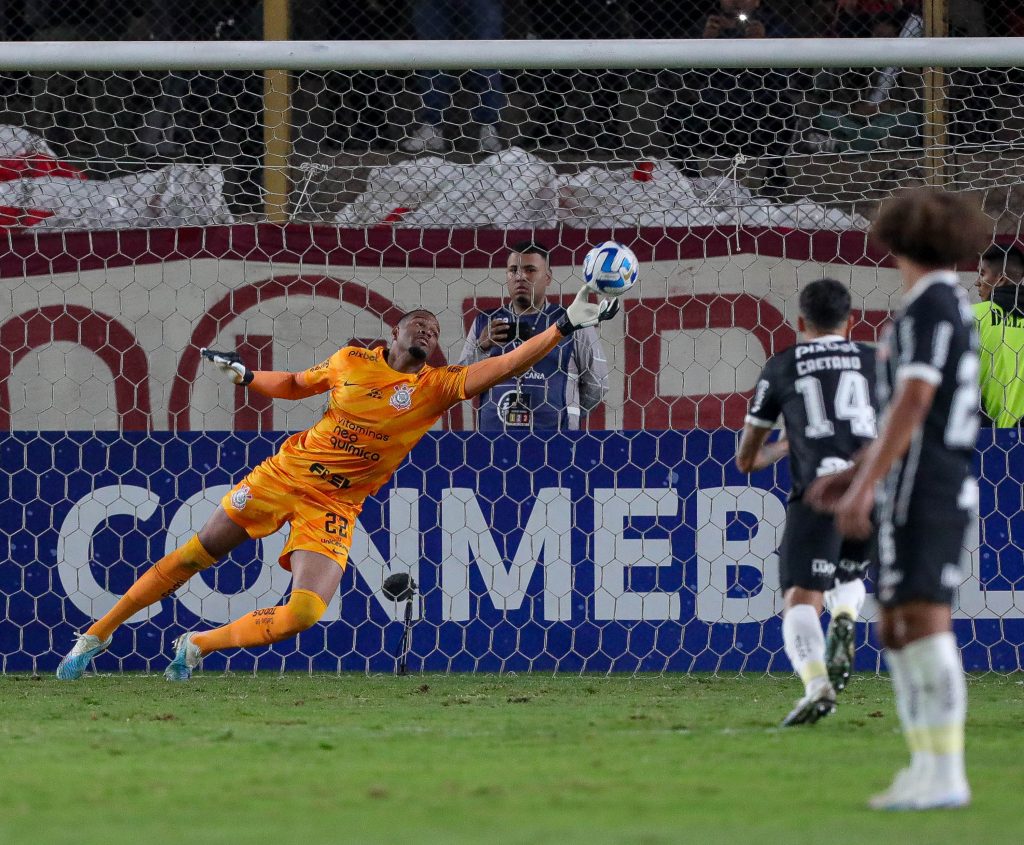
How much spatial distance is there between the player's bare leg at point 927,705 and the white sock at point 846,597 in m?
1.93

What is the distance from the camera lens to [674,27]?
10938 mm

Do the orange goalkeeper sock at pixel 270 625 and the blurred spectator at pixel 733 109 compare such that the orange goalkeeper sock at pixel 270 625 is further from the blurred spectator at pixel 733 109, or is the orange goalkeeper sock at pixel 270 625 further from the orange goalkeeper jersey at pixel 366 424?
the blurred spectator at pixel 733 109

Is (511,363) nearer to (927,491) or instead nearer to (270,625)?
(270,625)

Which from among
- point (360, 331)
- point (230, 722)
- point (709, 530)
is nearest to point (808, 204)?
point (709, 530)

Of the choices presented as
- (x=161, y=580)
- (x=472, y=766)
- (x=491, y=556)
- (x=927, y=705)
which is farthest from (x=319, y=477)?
(x=927, y=705)

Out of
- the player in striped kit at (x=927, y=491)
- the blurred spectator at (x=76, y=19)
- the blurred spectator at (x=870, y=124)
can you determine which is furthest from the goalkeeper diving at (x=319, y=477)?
the blurred spectator at (x=76, y=19)

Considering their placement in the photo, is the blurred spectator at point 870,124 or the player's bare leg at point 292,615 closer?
the player's bare leg at point 292,615

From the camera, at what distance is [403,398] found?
23.6 feet

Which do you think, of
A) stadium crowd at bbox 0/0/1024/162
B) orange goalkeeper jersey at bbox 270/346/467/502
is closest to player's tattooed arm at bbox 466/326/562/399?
orange goalkeeper jersey at bbox 270/346/467/502

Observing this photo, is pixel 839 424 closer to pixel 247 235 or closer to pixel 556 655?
pixel 556 655

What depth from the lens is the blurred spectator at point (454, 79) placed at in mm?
10117

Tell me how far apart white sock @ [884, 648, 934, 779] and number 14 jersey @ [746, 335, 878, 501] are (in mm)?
1815

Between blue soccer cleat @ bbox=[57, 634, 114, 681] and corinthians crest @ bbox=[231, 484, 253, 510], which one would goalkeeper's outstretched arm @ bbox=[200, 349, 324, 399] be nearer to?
corinthians crest @ bbox=[231, 484, 253, 510]

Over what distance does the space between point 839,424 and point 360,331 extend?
3.83 m
